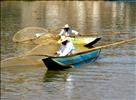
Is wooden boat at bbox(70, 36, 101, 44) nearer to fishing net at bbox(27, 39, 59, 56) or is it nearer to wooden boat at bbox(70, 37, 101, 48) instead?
wooden boat at bbox(70, 37, 101, 48)

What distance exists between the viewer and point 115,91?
1775cm

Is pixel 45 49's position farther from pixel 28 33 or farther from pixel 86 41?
pixel 28 33

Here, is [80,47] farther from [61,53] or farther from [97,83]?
[97,83]

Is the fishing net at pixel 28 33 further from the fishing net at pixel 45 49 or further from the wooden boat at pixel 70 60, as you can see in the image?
the wooden boat at pixel 70 60

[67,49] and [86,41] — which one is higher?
[67,49]

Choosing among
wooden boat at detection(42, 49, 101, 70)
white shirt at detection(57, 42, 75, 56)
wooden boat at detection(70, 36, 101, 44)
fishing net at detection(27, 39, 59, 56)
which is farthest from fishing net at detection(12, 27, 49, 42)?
white shirt at detection(57, 42, 75, 56)

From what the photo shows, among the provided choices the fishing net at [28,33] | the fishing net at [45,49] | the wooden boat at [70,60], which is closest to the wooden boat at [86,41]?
the fishing net at [45,49]

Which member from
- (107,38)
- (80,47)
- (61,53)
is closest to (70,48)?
(61,53)

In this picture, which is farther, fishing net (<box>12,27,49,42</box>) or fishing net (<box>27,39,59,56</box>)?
fishing net (<box>12,27,49,42</box>)

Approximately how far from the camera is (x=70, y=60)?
22203 mm

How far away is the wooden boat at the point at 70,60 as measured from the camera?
21516 millimetres

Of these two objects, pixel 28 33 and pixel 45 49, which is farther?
pixel 28 33

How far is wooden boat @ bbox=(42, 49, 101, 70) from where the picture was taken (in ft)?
70.6

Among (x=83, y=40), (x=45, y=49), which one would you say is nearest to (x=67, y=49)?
(x=45, y=49)
